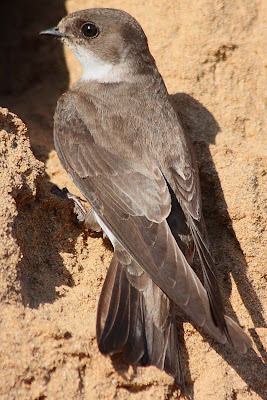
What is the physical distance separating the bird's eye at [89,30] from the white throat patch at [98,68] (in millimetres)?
95

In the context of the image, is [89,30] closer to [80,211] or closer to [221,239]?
[80,211]

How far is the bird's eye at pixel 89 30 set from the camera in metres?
3.39

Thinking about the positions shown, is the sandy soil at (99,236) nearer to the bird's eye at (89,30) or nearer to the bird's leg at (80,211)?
the bird's leg at (80,211)

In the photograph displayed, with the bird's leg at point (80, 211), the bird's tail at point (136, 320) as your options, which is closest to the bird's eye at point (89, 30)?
the bird's leg at point (80, 211)

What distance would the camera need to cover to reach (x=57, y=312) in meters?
2.46

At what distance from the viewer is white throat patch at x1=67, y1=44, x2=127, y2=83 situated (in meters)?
3.41

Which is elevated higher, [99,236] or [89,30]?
[89,30]

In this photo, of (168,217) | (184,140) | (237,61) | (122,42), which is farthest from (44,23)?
(168,217)

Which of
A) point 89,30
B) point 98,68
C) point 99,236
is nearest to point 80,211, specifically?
point 99,236

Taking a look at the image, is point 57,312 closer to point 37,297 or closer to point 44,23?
point 37,297

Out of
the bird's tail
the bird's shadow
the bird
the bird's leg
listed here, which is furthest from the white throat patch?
the bird's tail

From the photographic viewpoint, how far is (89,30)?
3.40m

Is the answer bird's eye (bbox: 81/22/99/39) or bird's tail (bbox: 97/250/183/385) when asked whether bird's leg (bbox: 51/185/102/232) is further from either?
bird's eye (bbox: 81/22/99/39)

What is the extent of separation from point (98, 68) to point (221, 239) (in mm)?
1376
